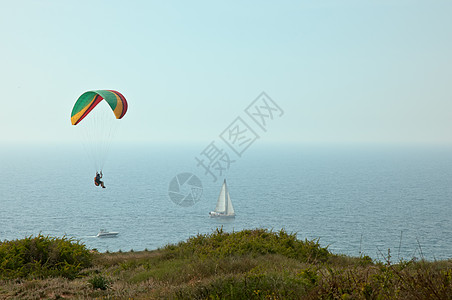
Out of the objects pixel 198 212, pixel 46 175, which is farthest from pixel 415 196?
pixel 46 175

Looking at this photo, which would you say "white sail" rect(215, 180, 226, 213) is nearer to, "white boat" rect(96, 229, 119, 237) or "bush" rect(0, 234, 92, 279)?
"white boat" rect(96, 229, 119, 237)

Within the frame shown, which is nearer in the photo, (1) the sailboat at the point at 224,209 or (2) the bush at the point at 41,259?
(2) the bush at the point at 41,259

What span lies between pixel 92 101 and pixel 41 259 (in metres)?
12.9

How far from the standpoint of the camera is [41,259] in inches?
784

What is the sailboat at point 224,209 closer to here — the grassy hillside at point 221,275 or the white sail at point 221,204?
the white sail at point 221,204

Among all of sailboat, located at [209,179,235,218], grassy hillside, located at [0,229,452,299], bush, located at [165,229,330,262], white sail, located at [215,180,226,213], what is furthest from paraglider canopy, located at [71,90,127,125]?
white sail, located at [215,180,226,213]

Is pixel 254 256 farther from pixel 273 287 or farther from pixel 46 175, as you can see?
pixel 46 175

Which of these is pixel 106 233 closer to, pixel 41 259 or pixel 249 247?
pixel 41 259

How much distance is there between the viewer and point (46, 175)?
598 feet

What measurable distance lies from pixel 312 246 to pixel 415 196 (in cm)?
11701

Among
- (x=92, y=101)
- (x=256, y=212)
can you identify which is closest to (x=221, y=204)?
(x=256, y=212)

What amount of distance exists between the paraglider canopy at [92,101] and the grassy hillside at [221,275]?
962 centimetres

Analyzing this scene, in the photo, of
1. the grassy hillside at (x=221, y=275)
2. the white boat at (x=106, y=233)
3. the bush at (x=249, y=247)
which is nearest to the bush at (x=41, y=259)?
the grassy hillside at (x=221, y=275)

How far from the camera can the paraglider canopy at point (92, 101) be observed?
2627 centimetres
